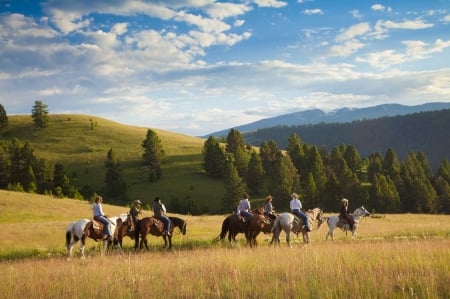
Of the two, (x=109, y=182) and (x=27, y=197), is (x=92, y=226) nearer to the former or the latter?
(x=27, y=197)

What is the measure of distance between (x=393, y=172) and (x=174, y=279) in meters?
95.1

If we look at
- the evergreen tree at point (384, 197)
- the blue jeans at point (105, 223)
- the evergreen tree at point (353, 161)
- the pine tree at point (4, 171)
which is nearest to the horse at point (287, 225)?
the blue jeans at point (105, 223)

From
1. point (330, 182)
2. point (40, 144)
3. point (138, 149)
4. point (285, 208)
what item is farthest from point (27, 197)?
point (40, 144)

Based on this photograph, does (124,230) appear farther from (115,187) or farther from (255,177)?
(255,177)

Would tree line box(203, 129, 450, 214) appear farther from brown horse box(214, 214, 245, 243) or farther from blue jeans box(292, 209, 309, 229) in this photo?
blue jeans box(292, 209, 309, 229)

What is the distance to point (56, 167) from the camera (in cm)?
8550

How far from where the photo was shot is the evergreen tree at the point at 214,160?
9688cm

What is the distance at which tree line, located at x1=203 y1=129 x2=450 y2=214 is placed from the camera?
81.9 meters

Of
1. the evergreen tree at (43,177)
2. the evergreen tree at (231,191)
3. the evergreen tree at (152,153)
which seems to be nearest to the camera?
the evergreen tree at (231,191)

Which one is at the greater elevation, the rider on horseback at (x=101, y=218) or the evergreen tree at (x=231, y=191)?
the rider on horseback at (x=101, y=218)

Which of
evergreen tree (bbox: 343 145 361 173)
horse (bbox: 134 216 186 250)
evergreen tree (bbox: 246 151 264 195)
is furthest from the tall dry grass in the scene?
evergreen tree (bbox: 343 145 361 173)

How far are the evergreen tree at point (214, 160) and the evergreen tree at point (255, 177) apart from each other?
8322mm

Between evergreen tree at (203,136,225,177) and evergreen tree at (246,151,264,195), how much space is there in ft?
27.3

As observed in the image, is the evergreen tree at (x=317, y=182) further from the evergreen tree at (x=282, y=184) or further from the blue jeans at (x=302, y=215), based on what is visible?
the blue jeans at (x=302, y=215)
